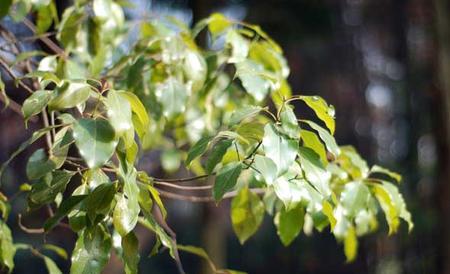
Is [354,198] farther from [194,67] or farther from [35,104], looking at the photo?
[35,104]

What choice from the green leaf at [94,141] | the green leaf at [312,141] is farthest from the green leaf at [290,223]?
the green leaf at [94,141]

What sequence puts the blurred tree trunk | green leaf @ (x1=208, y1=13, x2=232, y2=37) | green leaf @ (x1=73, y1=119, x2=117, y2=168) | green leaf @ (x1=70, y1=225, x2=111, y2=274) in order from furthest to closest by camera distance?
the blurred tree trunk < green leaf @ (x1=208, y1=13, x2=232, y2=37) < green leaf @ (x1=70, y1=225, x2=111, y2=274) < green leaf @ (x1=73, y1=119, x2=117, y2=168)

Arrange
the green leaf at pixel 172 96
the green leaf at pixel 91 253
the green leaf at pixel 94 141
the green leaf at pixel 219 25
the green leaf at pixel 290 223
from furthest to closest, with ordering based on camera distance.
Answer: the green leaf at pixel 219 25 < the green leaf at pixel 172 96 < the green leaf at pixel 290 223 < the green leaf at pixel 91 253 < the green leaf at pixel 94 141

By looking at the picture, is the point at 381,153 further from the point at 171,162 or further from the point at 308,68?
the point at 171,162

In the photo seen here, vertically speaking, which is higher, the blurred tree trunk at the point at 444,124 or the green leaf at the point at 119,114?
the green leaf at the point at 119,114

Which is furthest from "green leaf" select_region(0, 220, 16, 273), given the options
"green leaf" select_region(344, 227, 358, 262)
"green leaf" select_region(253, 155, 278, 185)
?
"green leaf" select_region(344, 227, 358, 262)

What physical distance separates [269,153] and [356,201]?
312 mm

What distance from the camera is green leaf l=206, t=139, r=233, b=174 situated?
0.80 metres

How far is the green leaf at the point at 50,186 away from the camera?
78 cm

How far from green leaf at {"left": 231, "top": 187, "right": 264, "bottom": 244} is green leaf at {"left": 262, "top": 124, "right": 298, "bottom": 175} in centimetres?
32

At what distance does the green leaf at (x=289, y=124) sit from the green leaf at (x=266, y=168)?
4cm

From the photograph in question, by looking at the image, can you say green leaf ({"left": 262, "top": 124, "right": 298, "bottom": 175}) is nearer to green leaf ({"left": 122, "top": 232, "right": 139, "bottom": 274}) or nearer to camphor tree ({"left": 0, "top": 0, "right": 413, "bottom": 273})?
camphor tree ({"left": 0, "top": 0, "right": 413, "bottom": 273})

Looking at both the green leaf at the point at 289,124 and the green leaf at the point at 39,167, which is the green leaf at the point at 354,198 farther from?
the green leaf at the point at 39,167

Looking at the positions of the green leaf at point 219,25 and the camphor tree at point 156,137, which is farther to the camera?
the green leaf at point 219,25
